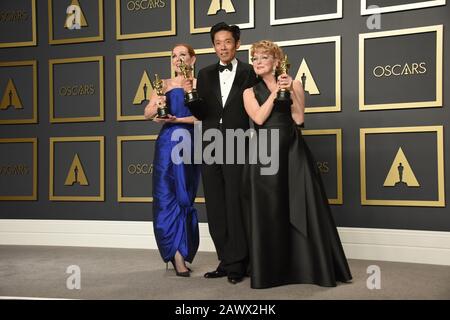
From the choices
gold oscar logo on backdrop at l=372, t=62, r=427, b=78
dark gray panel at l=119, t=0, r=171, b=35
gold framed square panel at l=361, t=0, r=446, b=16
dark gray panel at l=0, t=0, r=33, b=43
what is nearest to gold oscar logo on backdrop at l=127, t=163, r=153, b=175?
dark gray panel at l=119, t=0, r=171, b=35

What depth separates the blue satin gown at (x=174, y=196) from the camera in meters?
3.70

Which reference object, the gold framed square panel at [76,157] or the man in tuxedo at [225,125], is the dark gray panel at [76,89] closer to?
the gold framed square panel at [76,157]

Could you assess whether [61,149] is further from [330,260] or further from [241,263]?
[330,260]

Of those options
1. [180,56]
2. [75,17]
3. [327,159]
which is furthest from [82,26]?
[327,159]

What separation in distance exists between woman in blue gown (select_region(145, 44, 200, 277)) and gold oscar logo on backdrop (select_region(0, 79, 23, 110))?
2.24m

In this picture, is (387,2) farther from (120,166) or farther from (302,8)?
(120,166)

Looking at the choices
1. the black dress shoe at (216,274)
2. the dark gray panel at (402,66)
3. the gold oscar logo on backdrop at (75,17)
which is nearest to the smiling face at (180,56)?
the black dress shoe at (216,274)

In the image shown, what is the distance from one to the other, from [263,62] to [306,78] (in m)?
1.29

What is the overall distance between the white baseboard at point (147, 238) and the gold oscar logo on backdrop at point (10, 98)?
119 cm

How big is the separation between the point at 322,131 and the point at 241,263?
1554 mm

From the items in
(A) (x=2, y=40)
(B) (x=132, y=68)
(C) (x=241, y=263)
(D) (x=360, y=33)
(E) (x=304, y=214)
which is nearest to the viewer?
(E) (x=304, y=214)

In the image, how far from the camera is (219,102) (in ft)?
11.5

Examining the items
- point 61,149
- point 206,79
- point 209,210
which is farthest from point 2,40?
point 209,210

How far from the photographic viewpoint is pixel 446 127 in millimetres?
4062
